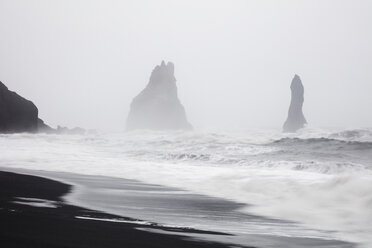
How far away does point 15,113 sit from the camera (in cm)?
3762

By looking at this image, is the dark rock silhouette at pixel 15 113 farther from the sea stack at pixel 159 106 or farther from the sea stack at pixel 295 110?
the sea stack at pixel 295 110

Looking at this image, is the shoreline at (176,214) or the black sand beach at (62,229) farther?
the shoreline at (176,214)

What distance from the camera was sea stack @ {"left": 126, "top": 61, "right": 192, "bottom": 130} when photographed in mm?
79875

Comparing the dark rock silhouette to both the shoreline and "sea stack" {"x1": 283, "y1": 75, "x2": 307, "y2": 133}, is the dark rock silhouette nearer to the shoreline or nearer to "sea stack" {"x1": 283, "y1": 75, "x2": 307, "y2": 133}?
the shoreline

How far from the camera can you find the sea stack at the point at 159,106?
79875 mm

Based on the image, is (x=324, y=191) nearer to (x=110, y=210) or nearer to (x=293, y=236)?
(x=293, y=236)

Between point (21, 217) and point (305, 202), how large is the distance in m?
4.00

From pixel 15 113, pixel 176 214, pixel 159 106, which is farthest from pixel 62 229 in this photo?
pixel 159 106

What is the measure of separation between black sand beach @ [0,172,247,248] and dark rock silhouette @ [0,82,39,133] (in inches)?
1364

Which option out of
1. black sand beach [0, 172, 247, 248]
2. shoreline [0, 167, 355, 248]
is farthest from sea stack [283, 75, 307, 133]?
black sand beach [0, 172, 247, 248]

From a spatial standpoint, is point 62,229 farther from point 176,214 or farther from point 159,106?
point 159,106

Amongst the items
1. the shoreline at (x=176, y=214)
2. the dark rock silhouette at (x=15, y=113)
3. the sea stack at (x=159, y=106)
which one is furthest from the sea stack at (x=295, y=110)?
the shoreline at (x=176, y=214)

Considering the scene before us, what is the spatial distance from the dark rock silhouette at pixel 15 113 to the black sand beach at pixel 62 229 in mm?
34645

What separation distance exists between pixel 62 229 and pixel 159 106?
77.2 meters
